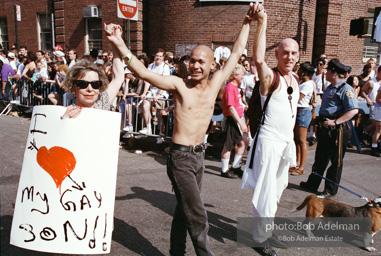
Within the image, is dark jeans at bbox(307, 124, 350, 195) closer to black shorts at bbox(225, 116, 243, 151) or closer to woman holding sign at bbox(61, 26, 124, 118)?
black shorts at bbox(225, 116, 243, 151)

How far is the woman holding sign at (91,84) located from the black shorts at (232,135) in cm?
322

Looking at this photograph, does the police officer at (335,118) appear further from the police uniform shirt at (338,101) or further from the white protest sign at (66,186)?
the white protest sign at (66,186)

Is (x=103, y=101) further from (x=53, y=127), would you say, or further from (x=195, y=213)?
(x=195, y=213)

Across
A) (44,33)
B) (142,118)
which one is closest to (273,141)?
(142,118)

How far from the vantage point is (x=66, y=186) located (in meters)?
2.26

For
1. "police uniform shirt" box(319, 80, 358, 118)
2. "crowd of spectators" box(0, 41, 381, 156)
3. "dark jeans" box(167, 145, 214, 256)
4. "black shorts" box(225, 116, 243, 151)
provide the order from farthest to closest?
"crowd of spectators" box(0, 41, 381, 156)
"black shorts" box(225, 116, 243, 151)
"police uniform shirt" box(319, 80, 358, 118)
"dark jeans" box(167, 145, 214, 256)

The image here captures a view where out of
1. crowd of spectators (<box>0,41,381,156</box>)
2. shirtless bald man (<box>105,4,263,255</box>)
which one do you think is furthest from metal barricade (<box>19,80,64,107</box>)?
shirtless bald man (<box>105,4,263,255</box>)

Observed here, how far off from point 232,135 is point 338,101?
1.80m

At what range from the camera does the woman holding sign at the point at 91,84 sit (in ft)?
8.59

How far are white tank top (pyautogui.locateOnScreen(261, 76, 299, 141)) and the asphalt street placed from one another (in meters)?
1.24

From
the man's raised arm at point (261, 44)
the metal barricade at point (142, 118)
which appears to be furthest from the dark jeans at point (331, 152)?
the metal barricade at point (142, 118)

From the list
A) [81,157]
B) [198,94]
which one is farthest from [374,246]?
[81,157]

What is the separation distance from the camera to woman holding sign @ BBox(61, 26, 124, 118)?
8.59ft

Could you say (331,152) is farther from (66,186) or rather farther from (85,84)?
(66,186)
